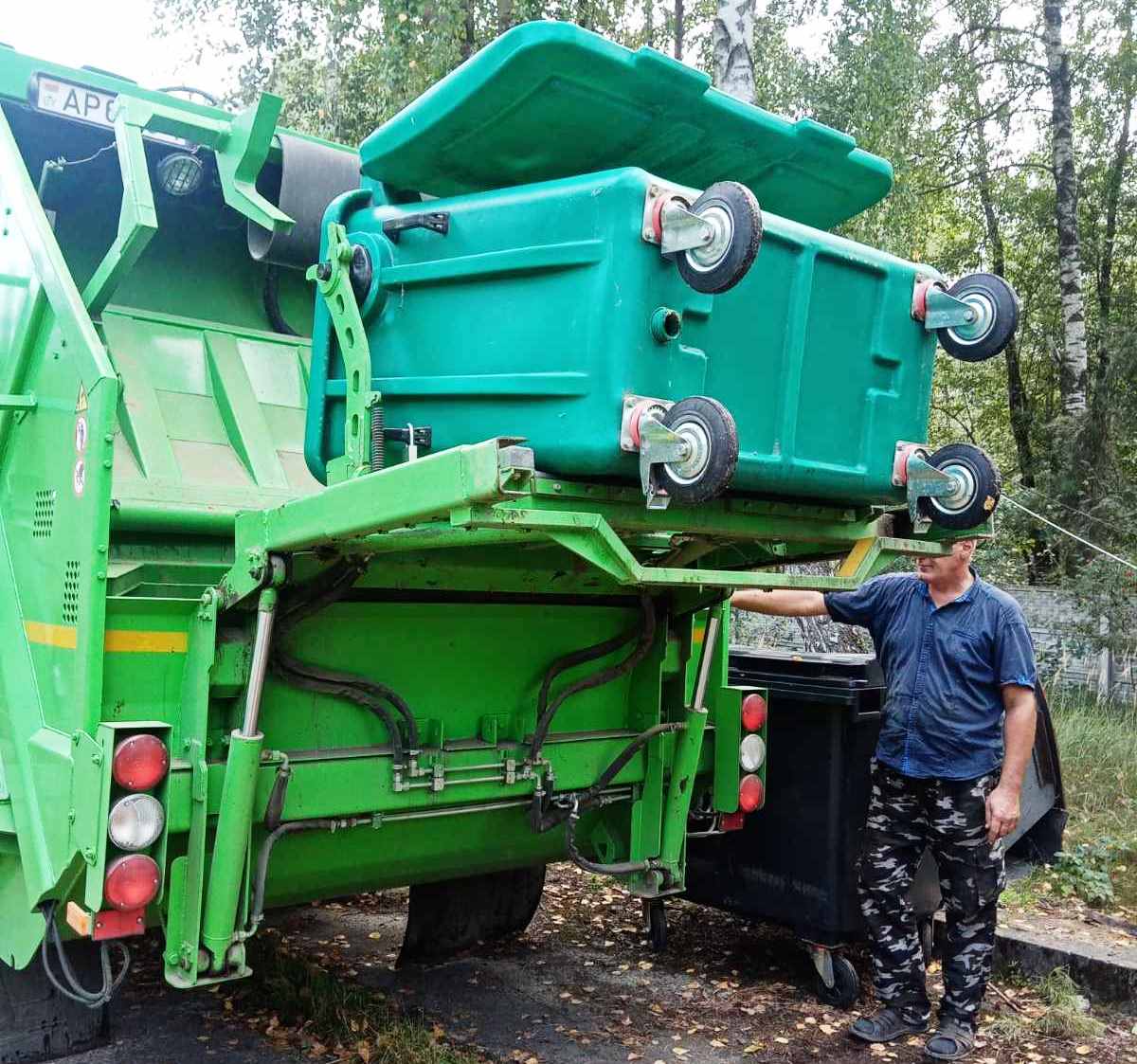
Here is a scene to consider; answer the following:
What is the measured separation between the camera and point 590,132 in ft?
8.36

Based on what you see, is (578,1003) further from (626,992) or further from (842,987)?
(842,987)

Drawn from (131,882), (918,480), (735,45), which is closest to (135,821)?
(131,882)

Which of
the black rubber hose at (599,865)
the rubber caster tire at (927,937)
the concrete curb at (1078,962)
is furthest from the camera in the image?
the rubber caster tire at (927,937)

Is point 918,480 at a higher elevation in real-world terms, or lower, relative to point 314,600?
higher

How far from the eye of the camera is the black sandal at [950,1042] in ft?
11.2

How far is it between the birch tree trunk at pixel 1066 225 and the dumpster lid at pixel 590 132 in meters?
8.79

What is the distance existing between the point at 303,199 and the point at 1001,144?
14.1m

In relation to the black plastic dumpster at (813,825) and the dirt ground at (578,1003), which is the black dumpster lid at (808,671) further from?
the dirt ground at (578,1003)

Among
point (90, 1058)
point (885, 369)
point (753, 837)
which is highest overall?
point (885, 369)

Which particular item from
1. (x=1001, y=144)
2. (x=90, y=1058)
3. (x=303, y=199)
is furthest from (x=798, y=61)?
(x=90, y=1058)

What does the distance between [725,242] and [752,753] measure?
6.87 ft

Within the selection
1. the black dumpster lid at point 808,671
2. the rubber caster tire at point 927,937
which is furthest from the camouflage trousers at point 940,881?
the rubber caster tire at point 927,937

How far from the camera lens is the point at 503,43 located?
231 cm

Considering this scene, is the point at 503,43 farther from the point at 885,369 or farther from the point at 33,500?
the point at 33,500
